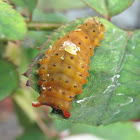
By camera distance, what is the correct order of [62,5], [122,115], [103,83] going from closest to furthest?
[122,115], [103,83], [62,5]

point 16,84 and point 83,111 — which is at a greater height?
point 83,111

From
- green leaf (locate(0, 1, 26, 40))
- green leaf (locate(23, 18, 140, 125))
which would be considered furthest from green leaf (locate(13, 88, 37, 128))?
green leaf (locate(0, 1, 26, 40))

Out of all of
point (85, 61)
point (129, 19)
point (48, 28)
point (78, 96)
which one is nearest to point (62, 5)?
point (48, 28)

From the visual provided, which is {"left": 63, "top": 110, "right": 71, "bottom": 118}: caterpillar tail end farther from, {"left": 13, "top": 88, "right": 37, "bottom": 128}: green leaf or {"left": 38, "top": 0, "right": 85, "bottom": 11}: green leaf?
{"left": 38, "top": 0, "right": 85, "bottom": 11}: green leaf

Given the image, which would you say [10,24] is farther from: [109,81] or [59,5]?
[59,5]

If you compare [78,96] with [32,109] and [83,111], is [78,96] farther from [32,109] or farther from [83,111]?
[32,109]

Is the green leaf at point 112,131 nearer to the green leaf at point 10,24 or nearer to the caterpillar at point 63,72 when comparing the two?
the caterpillar at point 63,72
